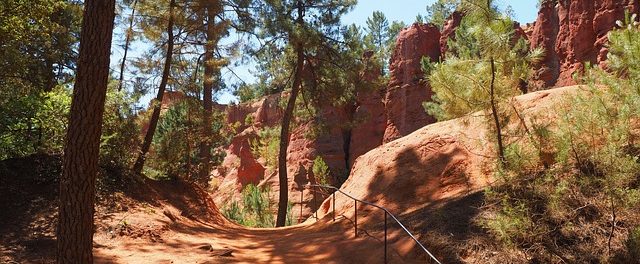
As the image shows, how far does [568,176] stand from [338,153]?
33949 mm

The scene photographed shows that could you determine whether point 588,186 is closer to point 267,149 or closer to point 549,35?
point 549,35

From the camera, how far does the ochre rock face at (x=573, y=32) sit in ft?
74.8

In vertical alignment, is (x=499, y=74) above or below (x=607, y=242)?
above

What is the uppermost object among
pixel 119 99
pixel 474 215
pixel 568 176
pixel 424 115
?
pixel 424 115

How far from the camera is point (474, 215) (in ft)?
25.2

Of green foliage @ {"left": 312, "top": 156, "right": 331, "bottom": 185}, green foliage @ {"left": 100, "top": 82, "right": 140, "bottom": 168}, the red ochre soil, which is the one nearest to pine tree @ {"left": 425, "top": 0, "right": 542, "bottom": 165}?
the red ochre soil

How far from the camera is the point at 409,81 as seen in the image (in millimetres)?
34938

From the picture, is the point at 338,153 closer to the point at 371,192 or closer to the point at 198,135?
the point at 198,135

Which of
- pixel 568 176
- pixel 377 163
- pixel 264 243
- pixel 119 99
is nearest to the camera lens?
pixel 568 176

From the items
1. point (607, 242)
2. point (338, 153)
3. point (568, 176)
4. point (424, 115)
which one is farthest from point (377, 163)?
point (338, 153)

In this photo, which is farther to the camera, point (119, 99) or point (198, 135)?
point (198, 135)

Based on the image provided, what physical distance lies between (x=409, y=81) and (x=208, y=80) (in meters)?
21.5

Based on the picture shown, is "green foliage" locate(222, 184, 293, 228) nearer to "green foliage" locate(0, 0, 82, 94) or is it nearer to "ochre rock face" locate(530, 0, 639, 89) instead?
"green foliage" locate(0, 0, 82, 94)

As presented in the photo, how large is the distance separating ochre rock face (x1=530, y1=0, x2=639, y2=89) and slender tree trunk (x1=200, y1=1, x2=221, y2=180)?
15.4 metres
